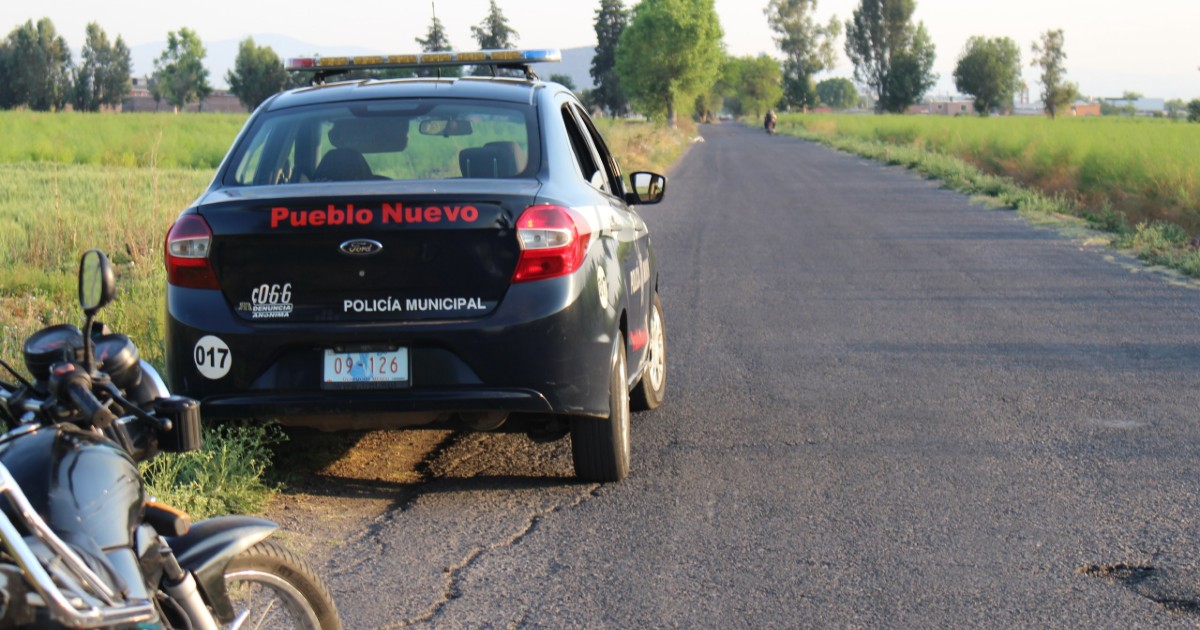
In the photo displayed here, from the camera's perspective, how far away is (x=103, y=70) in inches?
4904

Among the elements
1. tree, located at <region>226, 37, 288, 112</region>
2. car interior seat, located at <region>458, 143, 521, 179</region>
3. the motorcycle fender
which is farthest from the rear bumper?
tree, located at <region>226, 37, 288, 112</region>

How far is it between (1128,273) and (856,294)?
2975mm

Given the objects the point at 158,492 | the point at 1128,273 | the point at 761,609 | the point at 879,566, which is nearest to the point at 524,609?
the point at 761,609

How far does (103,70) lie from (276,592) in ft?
433

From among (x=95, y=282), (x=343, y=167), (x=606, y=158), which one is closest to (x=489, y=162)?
(x=343, y=167)

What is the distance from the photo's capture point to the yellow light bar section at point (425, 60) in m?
6.26

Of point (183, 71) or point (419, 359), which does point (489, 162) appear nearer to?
point (419, 359)

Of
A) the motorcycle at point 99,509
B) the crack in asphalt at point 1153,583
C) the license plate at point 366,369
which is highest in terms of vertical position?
the motorcycle at point 99,509

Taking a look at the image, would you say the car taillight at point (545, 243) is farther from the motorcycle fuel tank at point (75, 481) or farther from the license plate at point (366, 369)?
the motorcycle fuel tank at point (75, 481)

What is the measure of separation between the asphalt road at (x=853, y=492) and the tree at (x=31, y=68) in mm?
99995

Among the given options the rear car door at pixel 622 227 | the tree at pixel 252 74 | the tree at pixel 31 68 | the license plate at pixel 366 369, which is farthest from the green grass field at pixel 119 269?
the tree at pixel 252 74

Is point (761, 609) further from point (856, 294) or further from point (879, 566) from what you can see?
point (856, 294)

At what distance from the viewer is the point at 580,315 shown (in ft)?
16.1

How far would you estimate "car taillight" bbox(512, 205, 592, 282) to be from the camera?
4.77m
